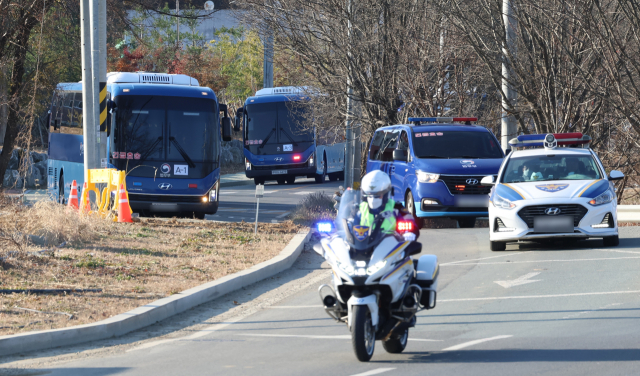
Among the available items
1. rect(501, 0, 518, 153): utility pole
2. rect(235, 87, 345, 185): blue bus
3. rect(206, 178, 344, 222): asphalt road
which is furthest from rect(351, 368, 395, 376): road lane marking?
rect(235, 87, 345, 185): blue bus

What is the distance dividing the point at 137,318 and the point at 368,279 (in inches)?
111

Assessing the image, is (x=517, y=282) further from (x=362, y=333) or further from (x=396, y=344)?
(x=362, y=333)

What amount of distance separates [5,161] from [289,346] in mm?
17640

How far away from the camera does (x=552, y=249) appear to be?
1365 centimetres

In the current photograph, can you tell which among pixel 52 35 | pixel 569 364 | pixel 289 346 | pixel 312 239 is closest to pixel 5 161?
pixel 52 35

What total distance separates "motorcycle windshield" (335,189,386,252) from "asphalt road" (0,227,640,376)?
3.24 ft

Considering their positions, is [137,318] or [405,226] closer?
[405,226]

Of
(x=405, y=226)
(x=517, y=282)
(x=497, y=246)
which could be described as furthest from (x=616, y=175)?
(x=405, y=226)

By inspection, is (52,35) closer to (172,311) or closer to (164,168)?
(164,168)

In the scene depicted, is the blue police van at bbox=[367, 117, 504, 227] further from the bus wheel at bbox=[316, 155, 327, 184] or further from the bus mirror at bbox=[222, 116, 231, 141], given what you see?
the bus wheel at bbox=[316, 155, 327, 184]

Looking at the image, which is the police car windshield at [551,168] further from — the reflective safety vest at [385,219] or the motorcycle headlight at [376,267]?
the motorcycle headlight at [376,267]

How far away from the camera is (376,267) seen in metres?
6.58

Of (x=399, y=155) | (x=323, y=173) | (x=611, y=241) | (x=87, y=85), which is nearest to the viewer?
(x=611, y=241)

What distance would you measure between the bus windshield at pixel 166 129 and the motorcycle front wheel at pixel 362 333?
1349cm
